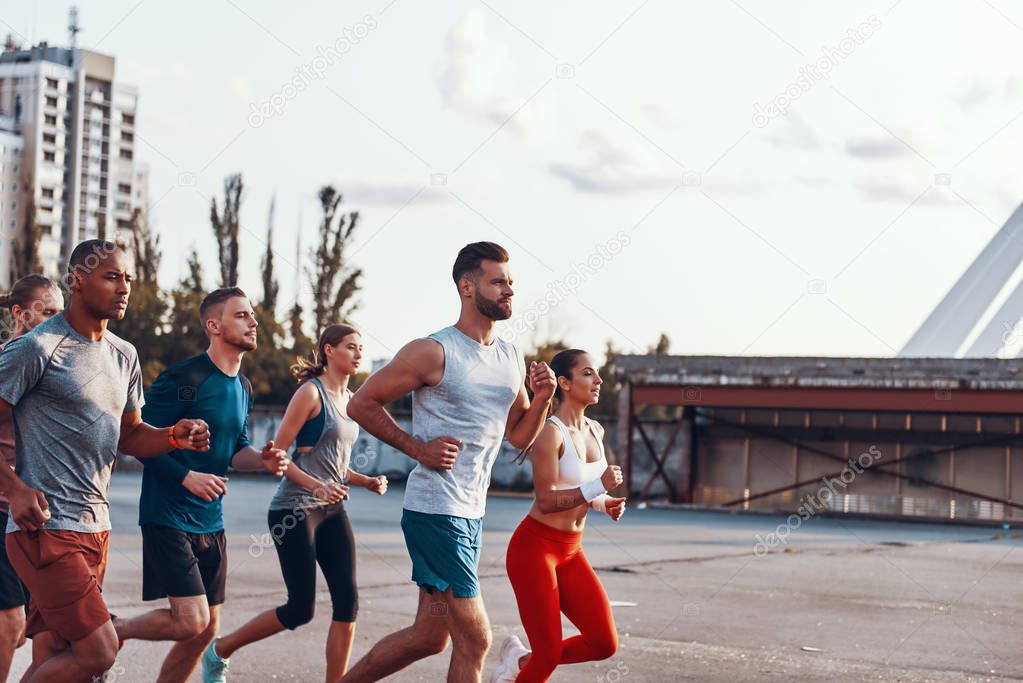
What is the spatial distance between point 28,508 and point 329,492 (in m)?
2.22

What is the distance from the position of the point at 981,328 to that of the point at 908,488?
11251 mm

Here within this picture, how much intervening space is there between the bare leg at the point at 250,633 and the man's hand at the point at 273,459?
3.93 feet

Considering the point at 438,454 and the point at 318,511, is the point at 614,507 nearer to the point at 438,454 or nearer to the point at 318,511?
the point at 438,454

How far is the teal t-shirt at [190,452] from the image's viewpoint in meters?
6.09

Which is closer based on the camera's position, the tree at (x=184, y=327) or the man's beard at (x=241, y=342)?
the man's beard at (x=241, y=342)

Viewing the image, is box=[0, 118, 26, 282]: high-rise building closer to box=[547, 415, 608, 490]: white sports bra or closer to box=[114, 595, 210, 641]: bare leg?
box=[114, 595, 210, 641]: bare leg

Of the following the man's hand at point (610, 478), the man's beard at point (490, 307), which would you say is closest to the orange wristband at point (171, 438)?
the man's beard at point (490, 307)

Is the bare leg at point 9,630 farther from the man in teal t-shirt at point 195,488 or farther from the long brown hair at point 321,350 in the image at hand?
the long brown hair at point 321,350

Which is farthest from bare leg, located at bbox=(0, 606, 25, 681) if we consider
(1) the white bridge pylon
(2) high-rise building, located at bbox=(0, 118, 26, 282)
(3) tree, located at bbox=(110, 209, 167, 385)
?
(2) high-rise building, located at bbox=(0, 118, 26, 282)

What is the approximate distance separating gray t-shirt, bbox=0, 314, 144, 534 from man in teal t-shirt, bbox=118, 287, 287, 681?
833mm

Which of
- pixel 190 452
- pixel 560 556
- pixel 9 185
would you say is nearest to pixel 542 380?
pixel 560 556

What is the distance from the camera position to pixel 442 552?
5539mm

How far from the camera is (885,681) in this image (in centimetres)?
805

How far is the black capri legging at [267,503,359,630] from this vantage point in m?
6.96
